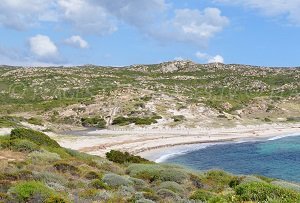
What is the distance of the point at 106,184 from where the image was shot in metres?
18.0

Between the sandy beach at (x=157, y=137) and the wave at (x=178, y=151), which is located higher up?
the sandy beach at (x=157, y=137)

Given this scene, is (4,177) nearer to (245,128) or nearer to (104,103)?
(245,128)

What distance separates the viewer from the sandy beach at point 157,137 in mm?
50219

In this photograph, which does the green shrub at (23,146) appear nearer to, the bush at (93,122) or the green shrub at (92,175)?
the green shrub at (92,175)

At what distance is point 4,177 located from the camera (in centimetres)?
1638

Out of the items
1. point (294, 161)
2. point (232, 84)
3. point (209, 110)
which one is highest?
point (232, 84)

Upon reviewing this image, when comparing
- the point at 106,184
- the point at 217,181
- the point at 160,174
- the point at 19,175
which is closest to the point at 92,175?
the point at 106,184

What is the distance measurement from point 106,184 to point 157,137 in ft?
146

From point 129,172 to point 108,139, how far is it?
1315 inches

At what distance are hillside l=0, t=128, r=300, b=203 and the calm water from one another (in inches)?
633

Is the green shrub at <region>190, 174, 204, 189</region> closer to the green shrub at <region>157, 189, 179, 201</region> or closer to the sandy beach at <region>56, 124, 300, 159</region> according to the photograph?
the green shrub at <region>157, 189, 179, 201</region>

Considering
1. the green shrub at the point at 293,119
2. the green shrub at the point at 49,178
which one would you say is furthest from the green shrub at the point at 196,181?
the green shrub at the point at 293,119

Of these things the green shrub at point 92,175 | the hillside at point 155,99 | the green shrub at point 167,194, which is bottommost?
the green shrub at point 167,194

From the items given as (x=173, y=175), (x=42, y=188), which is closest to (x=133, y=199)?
(x=42, y=188)
